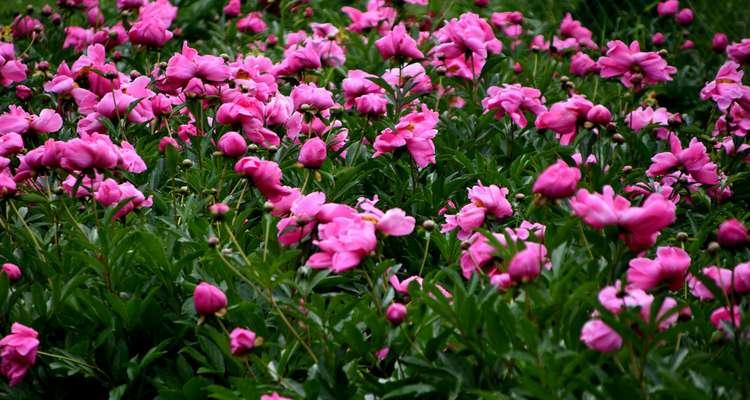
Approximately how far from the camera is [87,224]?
8.40 feet

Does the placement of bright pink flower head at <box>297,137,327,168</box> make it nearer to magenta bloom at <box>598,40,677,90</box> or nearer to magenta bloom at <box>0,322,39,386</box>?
A: magenta bloom at <box>0,322,39,386</box>

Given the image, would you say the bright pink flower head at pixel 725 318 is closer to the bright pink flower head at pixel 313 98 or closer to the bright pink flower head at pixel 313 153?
the bright pink flower head at pixel 313 153

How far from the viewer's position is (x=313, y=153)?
2.29 meters

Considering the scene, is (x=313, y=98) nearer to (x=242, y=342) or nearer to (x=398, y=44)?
(x=398, y=44)

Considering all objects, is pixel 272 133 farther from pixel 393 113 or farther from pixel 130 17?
pixel 130 17

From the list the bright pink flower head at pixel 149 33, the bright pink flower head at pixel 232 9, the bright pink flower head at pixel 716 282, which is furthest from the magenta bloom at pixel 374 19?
the bright pink flower head at pixel 716 282

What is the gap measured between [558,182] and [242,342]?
585 millimetres

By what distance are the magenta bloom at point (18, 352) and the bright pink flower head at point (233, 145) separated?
623mm

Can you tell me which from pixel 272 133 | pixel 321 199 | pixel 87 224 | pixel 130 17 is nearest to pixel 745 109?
pixel 272 133

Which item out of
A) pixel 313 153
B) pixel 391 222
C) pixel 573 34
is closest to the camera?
pixel 391 222

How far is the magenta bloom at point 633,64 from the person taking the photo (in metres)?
2.84

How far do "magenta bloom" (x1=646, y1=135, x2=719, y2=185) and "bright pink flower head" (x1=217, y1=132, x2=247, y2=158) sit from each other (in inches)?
37.3

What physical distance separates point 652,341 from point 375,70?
238 cm

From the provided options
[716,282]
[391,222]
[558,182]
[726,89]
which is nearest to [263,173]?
[391,222]
